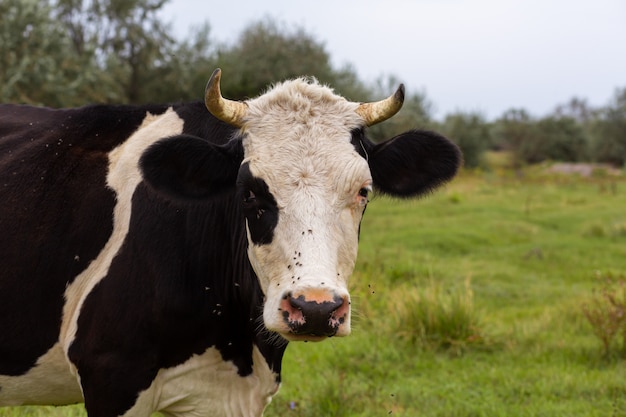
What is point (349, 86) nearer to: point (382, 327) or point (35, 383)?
point (382, 327)

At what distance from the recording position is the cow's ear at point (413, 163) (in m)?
3.37

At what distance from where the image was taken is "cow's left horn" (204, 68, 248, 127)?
2941 mm

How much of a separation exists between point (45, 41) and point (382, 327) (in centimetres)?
1590

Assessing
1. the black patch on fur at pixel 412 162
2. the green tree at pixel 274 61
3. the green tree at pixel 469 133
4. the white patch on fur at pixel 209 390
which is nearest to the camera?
the white patch on fur at pixel 209 390

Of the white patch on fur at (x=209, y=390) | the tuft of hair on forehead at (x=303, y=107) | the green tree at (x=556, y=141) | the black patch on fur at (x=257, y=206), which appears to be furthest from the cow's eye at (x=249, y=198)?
the green tree at (x=556, y=141)

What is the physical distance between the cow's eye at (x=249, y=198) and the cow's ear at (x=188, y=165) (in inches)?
11.1

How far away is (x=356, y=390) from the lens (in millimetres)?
5316

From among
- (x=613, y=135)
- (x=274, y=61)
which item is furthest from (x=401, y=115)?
(x=613, y=135)

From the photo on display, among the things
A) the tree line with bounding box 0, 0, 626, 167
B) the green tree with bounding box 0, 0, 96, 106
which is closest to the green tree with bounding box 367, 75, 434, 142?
the tree line with bounding box 0, 0, 626, 167

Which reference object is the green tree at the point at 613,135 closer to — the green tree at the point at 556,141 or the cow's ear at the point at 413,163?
the green tree at the point at 556,141

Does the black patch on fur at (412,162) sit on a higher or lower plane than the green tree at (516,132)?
lower

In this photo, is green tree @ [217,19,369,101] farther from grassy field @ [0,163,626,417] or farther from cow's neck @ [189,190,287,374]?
cow's neck @ [189,190,287,374]

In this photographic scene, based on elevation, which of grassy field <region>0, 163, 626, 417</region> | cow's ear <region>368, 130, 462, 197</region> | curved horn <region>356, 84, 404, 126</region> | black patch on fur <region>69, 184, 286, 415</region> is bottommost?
grassy field <region>0, 163, 626, 417</region>

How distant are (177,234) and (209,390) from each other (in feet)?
2.51
